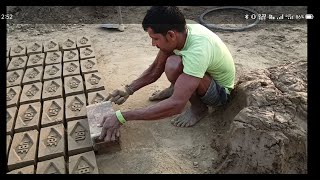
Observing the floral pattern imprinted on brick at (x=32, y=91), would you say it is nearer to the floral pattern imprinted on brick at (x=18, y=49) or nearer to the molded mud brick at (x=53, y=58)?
the molded mud brick at (x=53, y=58)

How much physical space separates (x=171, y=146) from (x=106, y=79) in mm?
1654

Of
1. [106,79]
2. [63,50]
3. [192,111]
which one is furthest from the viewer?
[63,50]

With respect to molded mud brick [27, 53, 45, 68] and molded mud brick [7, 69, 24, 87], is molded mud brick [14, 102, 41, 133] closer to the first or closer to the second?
molded mud brick [7, 69, 24, 87]

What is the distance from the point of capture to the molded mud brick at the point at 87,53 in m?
4.70

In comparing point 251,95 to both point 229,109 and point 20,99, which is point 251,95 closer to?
point 229,109

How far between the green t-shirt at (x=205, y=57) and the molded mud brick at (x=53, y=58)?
210 centimetres

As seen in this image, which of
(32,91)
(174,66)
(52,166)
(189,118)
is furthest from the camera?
(32,91)

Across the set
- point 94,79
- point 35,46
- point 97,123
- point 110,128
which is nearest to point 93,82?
point 94,79

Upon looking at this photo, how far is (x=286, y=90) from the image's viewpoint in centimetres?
303

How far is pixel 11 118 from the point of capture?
145 inches

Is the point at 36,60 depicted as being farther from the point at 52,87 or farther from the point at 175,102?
the point at 175,102

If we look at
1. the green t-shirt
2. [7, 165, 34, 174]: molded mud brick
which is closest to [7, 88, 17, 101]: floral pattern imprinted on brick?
[7, 165, 34, 174]: molded mud brick

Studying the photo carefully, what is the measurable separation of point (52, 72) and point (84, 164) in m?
1.83
